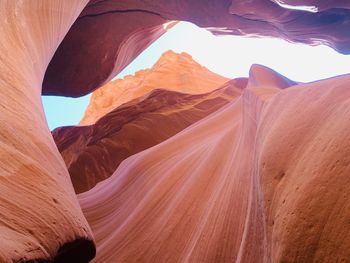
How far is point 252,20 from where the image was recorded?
9.51 meters

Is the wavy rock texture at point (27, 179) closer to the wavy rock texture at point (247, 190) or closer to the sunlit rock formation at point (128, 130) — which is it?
the wavy rock texture at point (247, 190)

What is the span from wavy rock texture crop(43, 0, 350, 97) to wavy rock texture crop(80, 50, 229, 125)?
15.0 feet

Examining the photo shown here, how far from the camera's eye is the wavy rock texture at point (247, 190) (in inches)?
73.6

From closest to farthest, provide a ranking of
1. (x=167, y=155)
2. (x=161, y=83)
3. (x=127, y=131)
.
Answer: (x=167, y=155), (x=127, y=131), (x=161, y=83)

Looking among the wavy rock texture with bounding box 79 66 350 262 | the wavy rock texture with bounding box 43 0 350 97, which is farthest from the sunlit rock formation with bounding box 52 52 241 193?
the wavy rock texture with bounding box 79 66 350 262

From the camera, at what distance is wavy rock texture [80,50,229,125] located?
1421 cm

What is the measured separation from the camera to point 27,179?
182 centimetres

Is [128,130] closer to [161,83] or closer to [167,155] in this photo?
[167,155]

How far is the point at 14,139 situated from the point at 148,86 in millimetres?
12628

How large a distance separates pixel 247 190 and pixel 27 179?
240cm

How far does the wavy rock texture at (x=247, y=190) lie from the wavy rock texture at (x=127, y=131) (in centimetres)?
260

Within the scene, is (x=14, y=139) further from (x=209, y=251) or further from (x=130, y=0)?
(x=130, y=0)

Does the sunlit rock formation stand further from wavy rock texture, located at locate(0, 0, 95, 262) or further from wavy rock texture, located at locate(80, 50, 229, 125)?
wavy rock texture, located at locate(0, 0, 95, 262)

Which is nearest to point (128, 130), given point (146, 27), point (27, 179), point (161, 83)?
point (146, 27)
